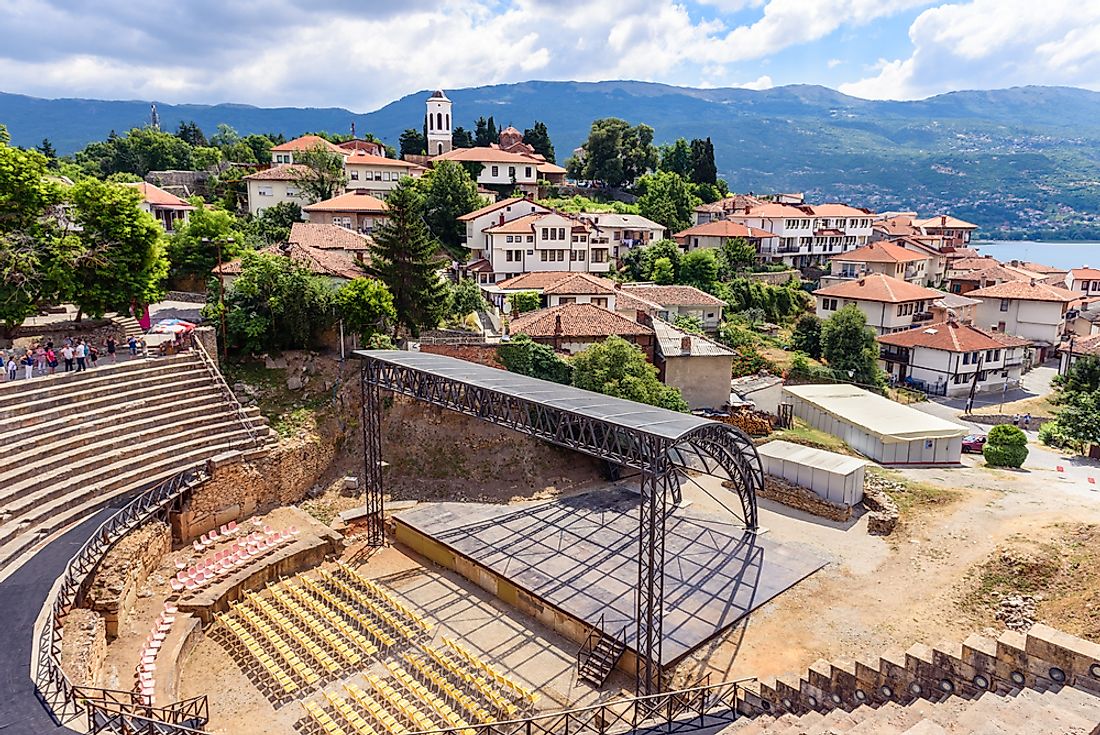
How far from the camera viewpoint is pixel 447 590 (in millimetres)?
21500

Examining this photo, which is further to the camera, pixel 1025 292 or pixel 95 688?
pixel 1025 292

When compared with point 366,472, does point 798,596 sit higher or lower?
lower

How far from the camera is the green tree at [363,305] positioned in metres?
30.7

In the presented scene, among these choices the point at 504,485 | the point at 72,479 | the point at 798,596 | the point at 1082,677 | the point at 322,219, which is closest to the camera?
the point at 1082,677

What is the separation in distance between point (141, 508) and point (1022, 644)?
2325 cm

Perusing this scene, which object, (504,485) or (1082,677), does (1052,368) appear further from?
(1082,677)

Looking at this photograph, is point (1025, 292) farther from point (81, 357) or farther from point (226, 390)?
point (81, 357)

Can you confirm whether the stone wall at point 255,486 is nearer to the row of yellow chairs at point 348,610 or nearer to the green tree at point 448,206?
the row of yellow chairs at point 348,610

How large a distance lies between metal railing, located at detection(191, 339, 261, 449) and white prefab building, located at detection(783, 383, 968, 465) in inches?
1065

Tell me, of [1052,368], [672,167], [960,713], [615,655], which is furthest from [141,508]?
[672,167]

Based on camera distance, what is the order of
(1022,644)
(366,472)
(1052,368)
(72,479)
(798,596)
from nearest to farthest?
(1022,644) → (798,596) → (72,479) → (366,472) → (1052,368)

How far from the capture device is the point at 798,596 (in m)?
20.2

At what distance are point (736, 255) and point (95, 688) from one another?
2291 inches

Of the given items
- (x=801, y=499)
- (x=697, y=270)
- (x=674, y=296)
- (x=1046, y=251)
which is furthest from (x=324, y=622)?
(x=1046, y=251)
